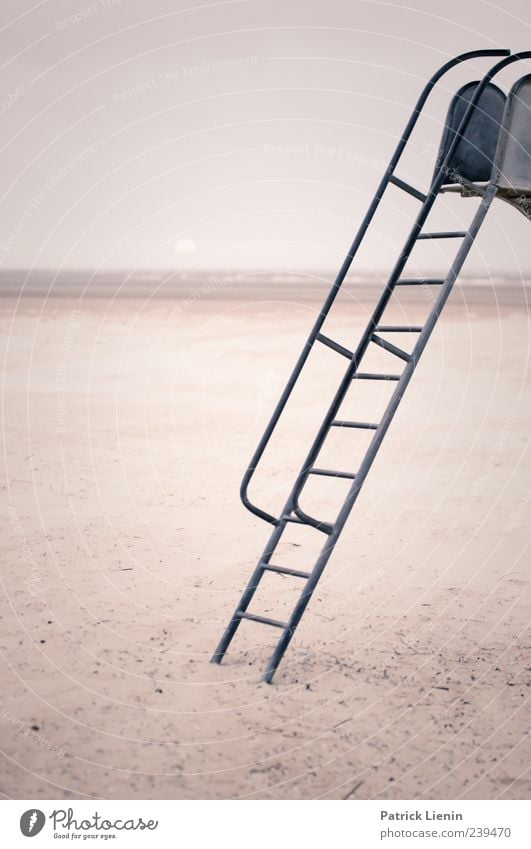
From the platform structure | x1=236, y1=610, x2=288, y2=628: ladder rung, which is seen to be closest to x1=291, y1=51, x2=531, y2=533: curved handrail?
the platform structure

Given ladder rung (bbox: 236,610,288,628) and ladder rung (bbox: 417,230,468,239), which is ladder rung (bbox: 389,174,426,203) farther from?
ladder rung (bbox: 236,610,288,628)

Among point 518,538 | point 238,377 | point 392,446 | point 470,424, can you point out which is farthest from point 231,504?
point 238,377

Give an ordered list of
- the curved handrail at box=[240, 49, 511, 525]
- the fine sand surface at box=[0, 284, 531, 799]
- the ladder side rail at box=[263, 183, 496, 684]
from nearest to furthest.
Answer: the fine sand surface at box=[0, 284, 531, 799], the ladder side rail at box=[263, 183, 496, 684], the curved handrail at box=[240, 49, 511, 525]

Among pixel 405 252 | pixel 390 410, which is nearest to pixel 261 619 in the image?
pixel 390 410

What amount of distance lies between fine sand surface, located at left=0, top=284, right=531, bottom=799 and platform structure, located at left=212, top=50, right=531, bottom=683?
1.57 ft
